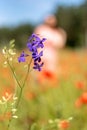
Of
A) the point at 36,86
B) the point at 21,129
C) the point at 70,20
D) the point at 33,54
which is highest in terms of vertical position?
the point at 33,54

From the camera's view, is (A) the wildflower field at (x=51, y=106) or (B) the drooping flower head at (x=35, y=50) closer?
(B) the drooping flower head at (x=35, y=50)

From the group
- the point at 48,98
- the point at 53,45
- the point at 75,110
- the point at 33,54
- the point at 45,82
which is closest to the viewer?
the point at 33,54

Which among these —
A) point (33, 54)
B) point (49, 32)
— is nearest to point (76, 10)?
point (49, 32)

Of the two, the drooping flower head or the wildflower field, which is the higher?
the drooping flower head

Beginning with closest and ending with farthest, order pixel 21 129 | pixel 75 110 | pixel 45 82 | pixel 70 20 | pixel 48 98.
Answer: pixel 21 129 < pixel 75 110 < pixel 48 98 < pixel 45 82 < pixel 70 20

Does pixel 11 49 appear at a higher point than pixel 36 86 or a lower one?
higher

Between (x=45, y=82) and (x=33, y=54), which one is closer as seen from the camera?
(x=33, y=54)

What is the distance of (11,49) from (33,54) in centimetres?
12

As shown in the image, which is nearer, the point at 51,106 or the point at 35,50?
the point at 35,50

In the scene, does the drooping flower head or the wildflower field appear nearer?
the drooping flower head

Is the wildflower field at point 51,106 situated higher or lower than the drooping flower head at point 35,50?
lower

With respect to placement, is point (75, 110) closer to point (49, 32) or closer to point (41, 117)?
point (41, 117)

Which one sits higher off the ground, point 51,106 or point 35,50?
point 35,50

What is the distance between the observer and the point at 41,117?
488 cm
